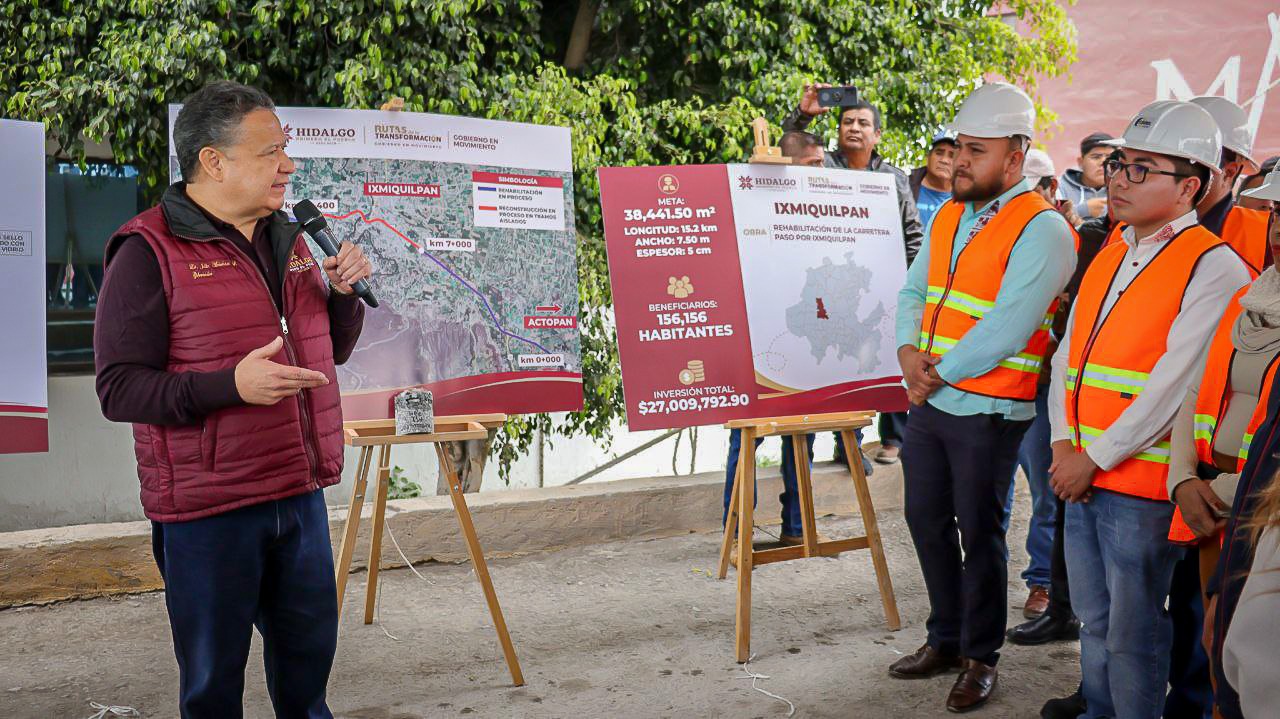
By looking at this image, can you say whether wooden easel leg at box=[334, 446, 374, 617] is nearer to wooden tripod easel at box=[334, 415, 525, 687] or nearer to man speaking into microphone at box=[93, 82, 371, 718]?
wooden tripod easel at box=[334, 415, 525, 687]

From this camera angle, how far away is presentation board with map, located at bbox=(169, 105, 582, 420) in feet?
11.8

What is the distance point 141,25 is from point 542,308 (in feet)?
9.07

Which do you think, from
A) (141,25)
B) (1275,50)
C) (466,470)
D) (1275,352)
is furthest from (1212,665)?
(1275,50)

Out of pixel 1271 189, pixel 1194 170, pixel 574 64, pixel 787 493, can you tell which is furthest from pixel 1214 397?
pixel 574 64

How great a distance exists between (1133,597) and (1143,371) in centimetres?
56

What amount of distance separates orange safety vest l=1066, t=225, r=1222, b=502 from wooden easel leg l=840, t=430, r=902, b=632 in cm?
117

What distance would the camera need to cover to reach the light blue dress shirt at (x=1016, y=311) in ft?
10.1

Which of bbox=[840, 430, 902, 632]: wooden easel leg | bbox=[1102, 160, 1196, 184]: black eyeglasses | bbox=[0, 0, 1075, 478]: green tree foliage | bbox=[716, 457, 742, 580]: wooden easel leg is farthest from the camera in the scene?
bbox=[0, 0, 1075, 478]: green tree foliage

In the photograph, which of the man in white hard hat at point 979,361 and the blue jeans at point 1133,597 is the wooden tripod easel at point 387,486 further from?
the blue jeans at point 1133,597

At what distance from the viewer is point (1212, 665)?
181 cm

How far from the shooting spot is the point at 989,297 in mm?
3174

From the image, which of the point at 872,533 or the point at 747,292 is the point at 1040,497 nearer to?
the point at 872,533

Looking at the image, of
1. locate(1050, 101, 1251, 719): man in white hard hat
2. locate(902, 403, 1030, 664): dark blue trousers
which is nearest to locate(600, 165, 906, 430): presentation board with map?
locate(902, 403, 1030, 664): dark blue trousers

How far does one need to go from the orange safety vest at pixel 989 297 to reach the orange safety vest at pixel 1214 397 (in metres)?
0.69
